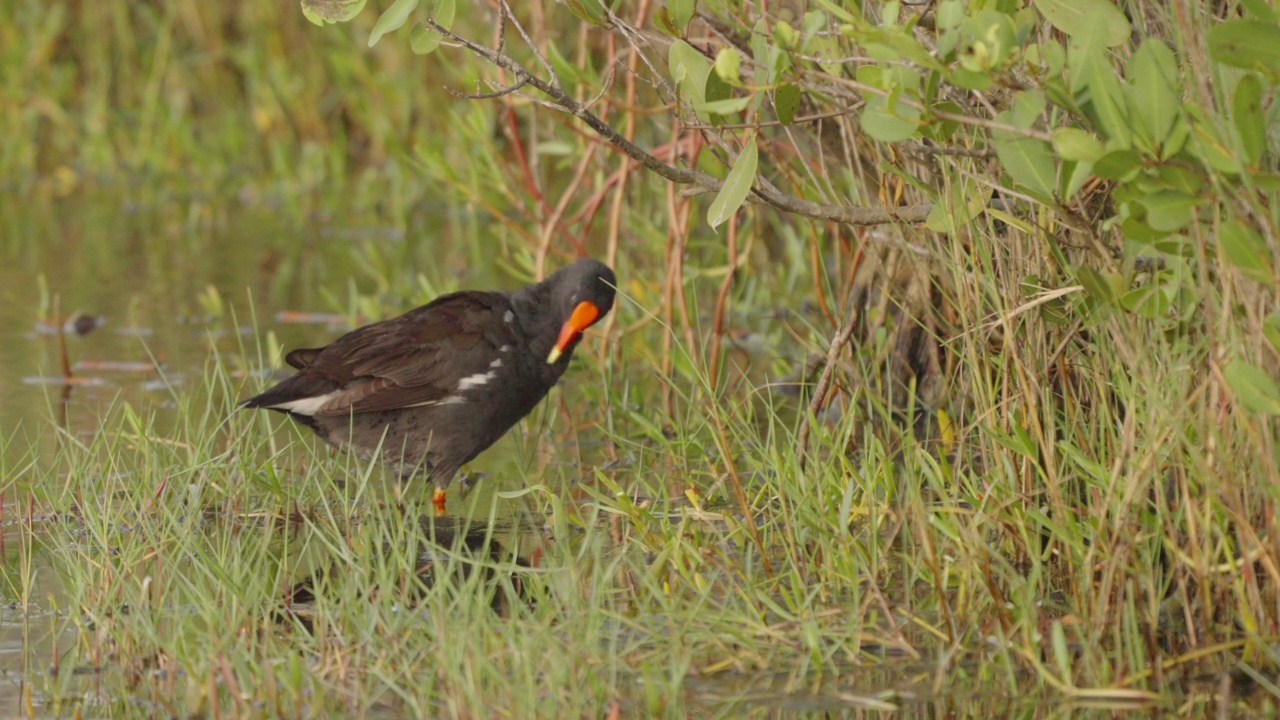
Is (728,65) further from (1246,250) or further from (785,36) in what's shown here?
(1246,250)

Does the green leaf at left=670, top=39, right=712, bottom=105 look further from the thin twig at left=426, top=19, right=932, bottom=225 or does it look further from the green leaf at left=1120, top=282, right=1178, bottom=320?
the green leaf at left=1120, top=282, right=1178, bottom=320

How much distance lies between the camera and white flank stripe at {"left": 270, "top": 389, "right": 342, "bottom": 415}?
4.84 m

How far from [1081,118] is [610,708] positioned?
1463 mm

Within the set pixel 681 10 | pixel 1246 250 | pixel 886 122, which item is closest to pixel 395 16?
pixel 681 10

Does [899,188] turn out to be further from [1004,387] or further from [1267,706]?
[1267,706]

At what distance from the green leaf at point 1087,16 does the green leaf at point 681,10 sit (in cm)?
74

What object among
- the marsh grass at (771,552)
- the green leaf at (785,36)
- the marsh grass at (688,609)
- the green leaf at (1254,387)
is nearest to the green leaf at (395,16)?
the green leaf at (785,36)

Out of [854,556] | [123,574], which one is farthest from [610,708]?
[123,574]

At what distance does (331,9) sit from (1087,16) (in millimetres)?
1581

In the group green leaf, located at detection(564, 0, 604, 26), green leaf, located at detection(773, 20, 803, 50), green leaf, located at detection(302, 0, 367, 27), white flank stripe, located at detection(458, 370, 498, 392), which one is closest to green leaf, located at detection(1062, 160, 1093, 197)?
green leaf, located at detection(773, 20, 803, 50)

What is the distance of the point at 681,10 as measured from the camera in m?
3.70

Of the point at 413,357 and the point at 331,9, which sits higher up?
the point at 331,9

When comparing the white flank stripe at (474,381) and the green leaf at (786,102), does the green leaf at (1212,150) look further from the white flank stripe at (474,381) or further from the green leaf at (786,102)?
the white flank stripe at (474,381)

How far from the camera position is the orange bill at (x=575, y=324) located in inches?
198
